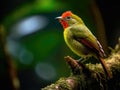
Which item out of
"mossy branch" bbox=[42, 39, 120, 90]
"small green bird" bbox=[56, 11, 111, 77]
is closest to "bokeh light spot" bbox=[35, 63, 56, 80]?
"mossy branch" bbox=[42, 39, 120, 90]

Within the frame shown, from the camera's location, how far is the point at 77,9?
6.08 meters

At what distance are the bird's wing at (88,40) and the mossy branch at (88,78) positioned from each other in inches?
6.6

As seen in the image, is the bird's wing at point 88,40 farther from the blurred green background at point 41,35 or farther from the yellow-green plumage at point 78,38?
the blurred green background at point 41,35

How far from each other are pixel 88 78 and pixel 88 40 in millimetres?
377

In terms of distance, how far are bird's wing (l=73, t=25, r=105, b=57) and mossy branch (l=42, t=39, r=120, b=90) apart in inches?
6.6

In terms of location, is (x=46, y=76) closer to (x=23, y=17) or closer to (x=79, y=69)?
(x=23, y=17)

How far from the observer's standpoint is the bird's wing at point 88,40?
3.93 meters

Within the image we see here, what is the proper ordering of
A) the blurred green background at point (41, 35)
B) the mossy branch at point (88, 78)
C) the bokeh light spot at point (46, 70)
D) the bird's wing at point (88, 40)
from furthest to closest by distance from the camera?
the bokeh light spot at point (46, 70) < the blurred green background at point (41, 35) < the bird's wing at point (88, 40) < the mossy branch at point (88, 78)

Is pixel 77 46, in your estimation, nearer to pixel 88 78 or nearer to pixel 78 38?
pixel 78 38

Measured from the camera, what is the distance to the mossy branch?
135 inches

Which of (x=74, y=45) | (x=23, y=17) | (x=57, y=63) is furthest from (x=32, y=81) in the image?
(x=74, y=45)

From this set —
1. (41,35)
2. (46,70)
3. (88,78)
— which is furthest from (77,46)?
(46,70)

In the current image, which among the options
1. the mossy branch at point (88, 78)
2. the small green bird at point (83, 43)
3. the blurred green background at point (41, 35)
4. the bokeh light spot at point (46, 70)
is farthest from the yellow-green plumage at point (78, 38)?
the bokeh light spot at point (46, 70)

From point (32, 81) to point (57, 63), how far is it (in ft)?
2.27
